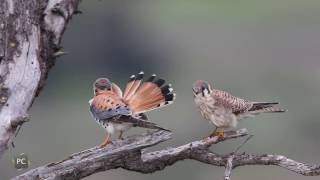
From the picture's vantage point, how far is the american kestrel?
8.32 metres

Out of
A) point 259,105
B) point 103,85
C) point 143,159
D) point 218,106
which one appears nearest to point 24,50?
point 103,85

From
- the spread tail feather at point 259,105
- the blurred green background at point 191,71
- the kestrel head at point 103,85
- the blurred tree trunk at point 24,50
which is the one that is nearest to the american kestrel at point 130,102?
the kestrel head at point 103,85

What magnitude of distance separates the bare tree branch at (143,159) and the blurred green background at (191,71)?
35.4 feet

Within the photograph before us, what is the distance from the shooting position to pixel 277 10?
30469 millimetres

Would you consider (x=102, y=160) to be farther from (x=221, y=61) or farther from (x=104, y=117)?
(x=221, y=61)

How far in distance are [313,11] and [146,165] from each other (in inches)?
831

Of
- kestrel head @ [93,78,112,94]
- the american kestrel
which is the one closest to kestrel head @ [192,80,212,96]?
the american kestrel

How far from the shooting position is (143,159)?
26.4 feet

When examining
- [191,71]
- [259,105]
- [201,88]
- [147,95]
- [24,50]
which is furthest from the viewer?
[191,71]

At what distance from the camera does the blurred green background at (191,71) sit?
20156 millimetres

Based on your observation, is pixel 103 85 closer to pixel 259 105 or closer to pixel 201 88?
pixel 201 88

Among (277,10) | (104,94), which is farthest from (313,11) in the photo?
(104,94)

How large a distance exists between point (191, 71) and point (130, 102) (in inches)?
718

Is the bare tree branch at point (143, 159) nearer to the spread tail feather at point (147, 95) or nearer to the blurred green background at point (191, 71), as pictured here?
the spread tail feather at point (147, 95)
